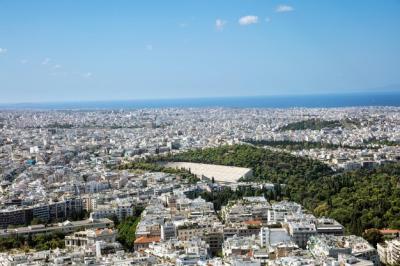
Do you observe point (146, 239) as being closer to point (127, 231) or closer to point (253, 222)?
point (127, 231)

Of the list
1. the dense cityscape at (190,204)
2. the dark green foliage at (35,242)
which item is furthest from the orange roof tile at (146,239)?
the dark green foliage at (35,242)

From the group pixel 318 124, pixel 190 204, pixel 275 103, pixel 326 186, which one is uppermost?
pixel 318 124

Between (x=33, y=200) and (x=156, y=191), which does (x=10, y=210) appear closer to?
(x=33, y=200)

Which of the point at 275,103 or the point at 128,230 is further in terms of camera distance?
the point at 275,103

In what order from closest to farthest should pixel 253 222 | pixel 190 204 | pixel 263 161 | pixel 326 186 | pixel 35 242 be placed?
1. pixel 35 242
2. pixel 253 222
3. pixel 190 204
4. pixel 326 186
5. pixel 263 161

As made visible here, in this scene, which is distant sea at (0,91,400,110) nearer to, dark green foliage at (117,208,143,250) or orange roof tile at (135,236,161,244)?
dark green foliage at (117,208,143,250)

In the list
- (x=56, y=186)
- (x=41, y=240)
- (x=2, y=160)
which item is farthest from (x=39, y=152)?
(x=41, y=240)

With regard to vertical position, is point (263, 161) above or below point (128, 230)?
above

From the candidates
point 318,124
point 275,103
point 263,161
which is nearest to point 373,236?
point 263,161

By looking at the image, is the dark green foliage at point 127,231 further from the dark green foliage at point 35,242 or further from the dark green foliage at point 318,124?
the dark green foliage at point 318,124
